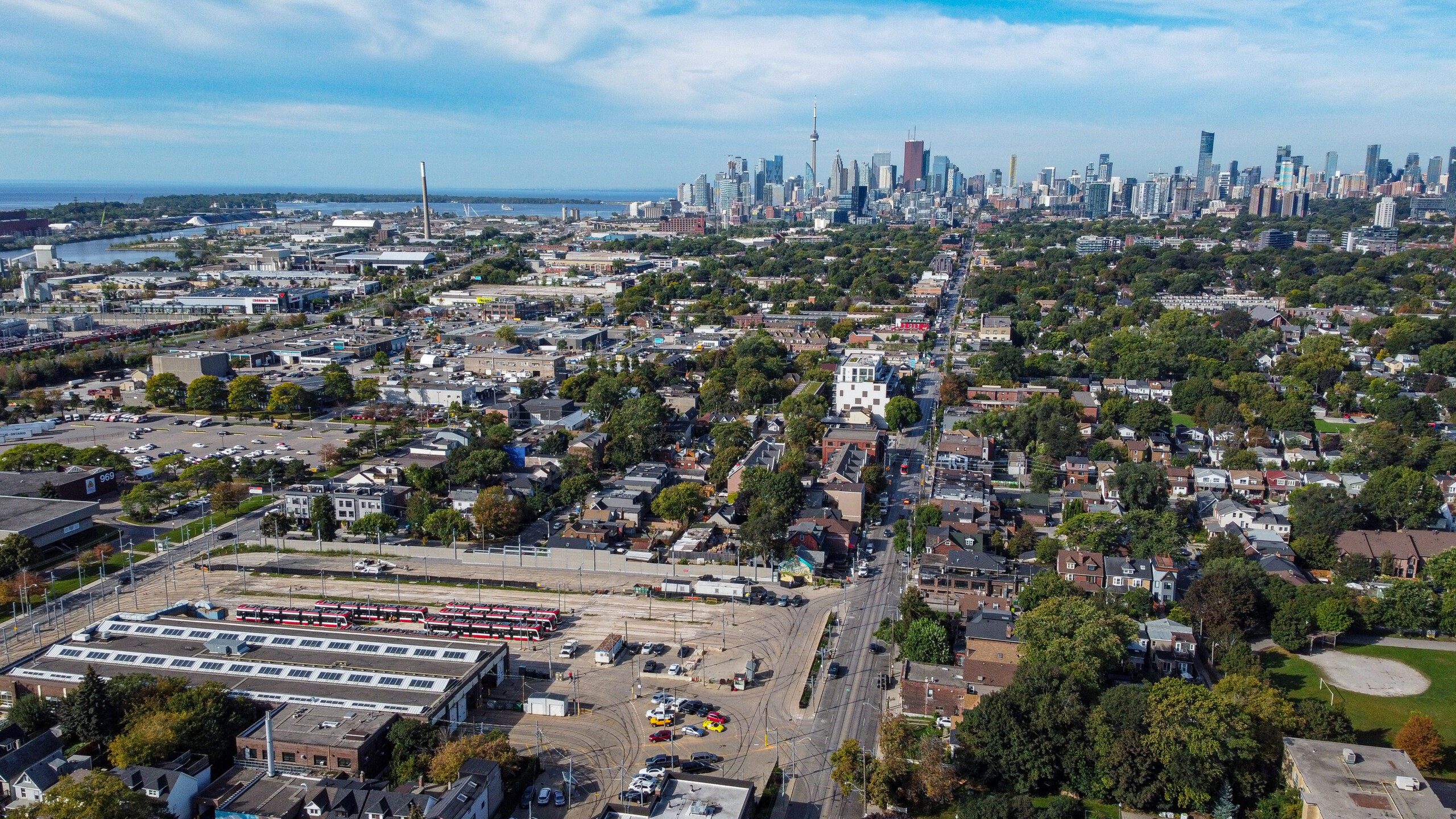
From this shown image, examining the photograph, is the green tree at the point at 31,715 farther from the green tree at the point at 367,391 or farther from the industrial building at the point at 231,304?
the industrial building at the point at 231,304

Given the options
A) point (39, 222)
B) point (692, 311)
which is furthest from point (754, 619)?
point (39, 222)

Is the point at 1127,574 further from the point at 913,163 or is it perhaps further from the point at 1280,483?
the point at 913,163

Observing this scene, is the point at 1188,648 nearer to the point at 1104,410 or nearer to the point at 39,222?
the point at 1104,410

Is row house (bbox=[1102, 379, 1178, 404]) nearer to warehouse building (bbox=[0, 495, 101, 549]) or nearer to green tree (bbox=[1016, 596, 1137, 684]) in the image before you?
green tree (bbox=[1016, 596, 1137, 684])

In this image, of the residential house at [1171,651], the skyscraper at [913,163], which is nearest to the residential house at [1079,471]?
the residential house at [1171,651]

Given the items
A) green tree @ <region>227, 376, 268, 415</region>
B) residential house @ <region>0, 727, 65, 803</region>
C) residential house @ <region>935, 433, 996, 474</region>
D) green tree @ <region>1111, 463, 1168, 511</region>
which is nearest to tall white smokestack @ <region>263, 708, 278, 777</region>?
residential house @ <region>0, 727, 65, 803</region>

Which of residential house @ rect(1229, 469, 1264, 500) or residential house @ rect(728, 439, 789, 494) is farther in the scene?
residential house @ rect(1229, 469, 1264, 500)
